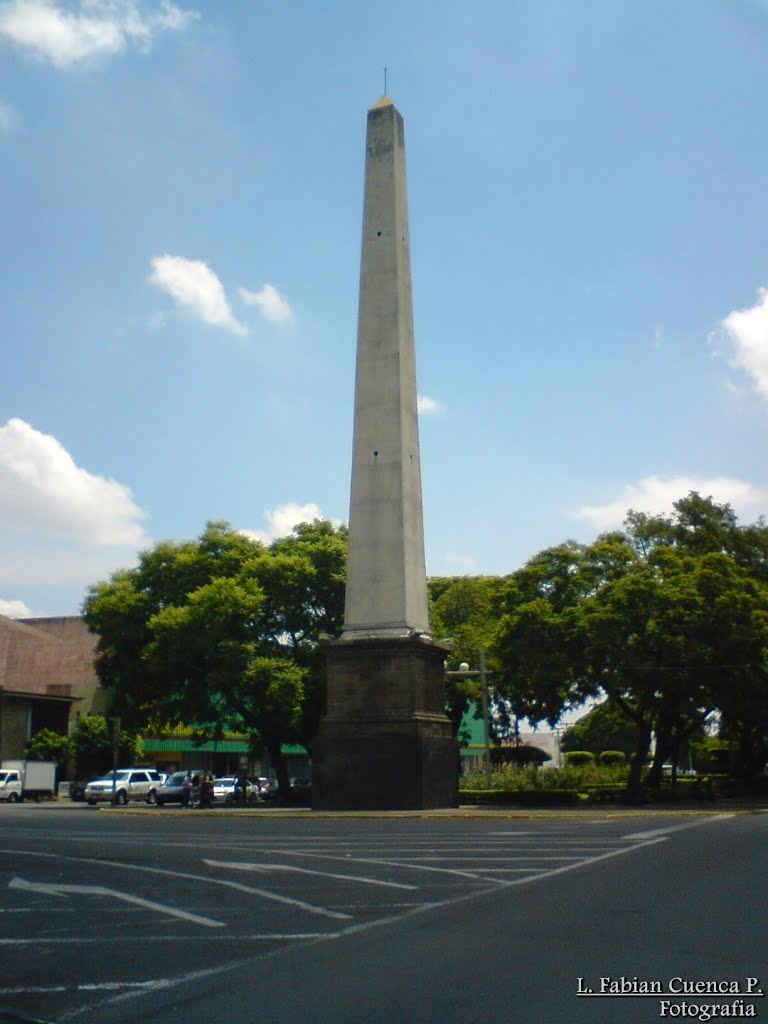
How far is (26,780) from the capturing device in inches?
1944

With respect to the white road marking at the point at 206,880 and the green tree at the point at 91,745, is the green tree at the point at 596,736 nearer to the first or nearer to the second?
the green tree at the point at 91,745

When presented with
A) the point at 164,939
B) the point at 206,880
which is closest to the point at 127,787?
the point at 206,880

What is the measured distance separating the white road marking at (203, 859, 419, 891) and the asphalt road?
51mm

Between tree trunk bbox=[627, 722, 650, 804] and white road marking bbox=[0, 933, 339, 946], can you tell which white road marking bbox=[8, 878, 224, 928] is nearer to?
white road marking bbox=[0, 933, 339, 946]

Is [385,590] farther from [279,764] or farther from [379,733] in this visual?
[279,764]

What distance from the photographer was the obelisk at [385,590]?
27984mm

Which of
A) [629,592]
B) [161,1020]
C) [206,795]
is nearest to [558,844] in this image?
[161,1020]

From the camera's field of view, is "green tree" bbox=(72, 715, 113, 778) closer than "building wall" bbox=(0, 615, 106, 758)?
Yes

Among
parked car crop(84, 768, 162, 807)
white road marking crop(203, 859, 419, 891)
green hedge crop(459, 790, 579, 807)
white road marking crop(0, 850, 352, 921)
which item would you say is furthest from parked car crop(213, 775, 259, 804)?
white road marking crop(203, 859, 419, 891)

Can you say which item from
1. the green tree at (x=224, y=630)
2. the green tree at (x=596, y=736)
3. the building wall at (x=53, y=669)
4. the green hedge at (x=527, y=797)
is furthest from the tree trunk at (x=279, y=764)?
the green tree at (x=596, y=736)

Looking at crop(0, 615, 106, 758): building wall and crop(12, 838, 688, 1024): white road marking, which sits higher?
crop(0, 615, 106, 758): building wall

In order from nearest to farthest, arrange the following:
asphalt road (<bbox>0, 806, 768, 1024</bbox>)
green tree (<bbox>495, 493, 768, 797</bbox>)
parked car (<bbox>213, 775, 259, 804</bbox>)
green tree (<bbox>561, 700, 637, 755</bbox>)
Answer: asphalt road (<bbox>0, 806, 768, 1024</bbox>) → green tree (<bbox>495, 493, 768, 797</bbox>) → parked car (<bbox>213, 775, 259, 804</bbox>) → green tree (<bbox>561, 700, 637, 755</bbox>)

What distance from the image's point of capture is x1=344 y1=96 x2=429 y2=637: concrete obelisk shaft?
95.4 ft

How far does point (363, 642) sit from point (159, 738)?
1667 inches
